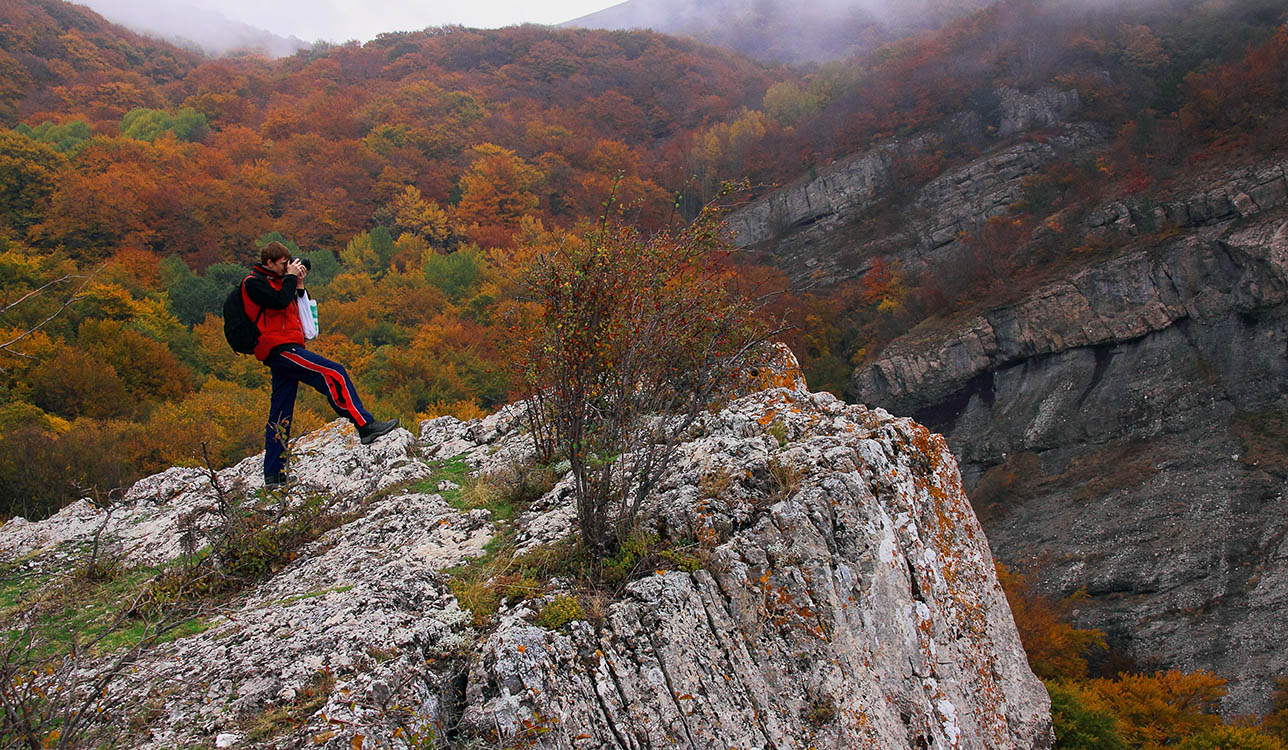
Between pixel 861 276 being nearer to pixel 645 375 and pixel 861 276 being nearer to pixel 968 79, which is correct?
pixel 968 79

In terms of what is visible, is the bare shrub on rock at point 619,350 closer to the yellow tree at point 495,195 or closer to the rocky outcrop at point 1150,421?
the rocky outcrop at point 1150,421

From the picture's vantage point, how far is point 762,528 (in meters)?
4.40

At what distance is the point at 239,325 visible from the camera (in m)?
5.22

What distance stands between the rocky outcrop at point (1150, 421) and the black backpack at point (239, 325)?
25.6 meters

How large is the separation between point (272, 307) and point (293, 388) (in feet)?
2.57

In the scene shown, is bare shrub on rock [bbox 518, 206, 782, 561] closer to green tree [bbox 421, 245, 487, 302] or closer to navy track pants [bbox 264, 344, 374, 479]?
navy track pants [bbox 264, 344, 374, 479]

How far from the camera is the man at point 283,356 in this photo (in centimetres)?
523

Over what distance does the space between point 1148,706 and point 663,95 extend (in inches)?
3056

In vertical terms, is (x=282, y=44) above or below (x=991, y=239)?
above

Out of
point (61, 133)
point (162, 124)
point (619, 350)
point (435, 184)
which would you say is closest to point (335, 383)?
point (619, 350)

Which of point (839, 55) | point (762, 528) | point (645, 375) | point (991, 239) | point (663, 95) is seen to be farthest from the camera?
point (839, 55)

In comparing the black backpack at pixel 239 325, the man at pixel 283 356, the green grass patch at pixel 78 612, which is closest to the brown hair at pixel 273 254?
the man at pixel 283 356

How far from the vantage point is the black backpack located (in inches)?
204

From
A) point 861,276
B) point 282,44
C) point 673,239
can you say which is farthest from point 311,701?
point 282,44
